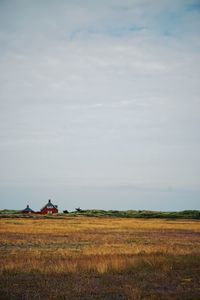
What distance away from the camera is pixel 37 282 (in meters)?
14.4

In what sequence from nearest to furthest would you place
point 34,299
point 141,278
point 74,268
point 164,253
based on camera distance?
point 34,299 → point 141,278 → point 74,268 → point 164,253

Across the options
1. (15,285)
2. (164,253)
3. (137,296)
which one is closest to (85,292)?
(137,296)

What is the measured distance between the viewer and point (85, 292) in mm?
12891

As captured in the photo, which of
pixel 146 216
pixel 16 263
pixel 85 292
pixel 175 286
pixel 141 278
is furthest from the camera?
pixel 146 216

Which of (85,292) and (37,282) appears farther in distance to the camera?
(37,282)

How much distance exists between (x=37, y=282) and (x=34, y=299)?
A: 2.62m

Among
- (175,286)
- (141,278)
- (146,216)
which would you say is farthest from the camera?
(146,216)

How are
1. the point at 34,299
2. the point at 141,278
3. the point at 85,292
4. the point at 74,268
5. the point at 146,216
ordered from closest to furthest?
the point at 34,299, the point at 85,292, the point at 141,278, the point at 74,268, the point at 146,216

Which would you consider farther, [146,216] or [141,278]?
[146,216]

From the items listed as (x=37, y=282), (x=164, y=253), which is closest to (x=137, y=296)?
(x=37, y=282)

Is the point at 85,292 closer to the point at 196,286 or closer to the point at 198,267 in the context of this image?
the point at 196,286

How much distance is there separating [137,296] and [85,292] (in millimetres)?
1807

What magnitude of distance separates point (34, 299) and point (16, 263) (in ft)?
23.7

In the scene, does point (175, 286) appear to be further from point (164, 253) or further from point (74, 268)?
point (164, 253)
